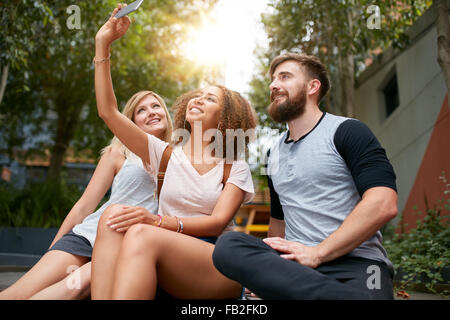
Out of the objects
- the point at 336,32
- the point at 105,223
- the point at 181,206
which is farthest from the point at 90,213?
the point at 336,32

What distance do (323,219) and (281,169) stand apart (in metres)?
0.37

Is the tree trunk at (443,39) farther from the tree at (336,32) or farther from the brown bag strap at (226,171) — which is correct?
the brown bag strap at (226,171)

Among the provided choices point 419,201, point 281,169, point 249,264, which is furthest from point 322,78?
point 419,201

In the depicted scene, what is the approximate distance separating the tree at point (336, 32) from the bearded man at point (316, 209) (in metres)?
4.86

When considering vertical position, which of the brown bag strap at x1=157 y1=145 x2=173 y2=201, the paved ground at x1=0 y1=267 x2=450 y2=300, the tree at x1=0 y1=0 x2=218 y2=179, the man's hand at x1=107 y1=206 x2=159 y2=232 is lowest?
the paved ground at x1=0 y1=267 x2=450 y2=300

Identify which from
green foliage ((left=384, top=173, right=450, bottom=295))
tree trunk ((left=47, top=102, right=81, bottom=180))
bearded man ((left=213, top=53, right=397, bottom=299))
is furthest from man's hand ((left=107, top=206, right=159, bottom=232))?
Answer: tree trunk ((left=47, top=102, right=81, bottom=180))

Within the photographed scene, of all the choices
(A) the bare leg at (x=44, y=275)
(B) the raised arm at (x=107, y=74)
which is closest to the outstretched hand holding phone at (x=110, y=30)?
(B) the raised arm at (x=107, y=74)

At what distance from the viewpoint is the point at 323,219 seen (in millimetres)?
1942

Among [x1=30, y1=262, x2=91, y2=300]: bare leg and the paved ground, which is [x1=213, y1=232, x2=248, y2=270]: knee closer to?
[x1=30, y1=262, x2=91, y2=300]: bare leg

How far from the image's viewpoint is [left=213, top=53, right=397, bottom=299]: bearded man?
1606mm

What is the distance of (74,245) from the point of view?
2.50 m

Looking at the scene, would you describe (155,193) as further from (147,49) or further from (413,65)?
(147,49)

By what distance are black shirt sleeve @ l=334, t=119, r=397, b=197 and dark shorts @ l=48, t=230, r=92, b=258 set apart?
5.34 feet

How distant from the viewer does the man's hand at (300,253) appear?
175 centimetres
